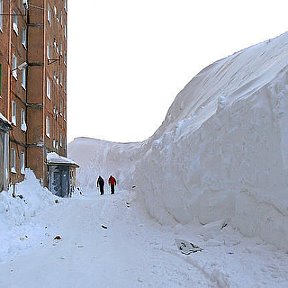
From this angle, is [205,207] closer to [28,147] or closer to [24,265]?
[24,265]

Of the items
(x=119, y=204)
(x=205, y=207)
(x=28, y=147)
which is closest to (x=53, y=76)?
(x=28, y=147)

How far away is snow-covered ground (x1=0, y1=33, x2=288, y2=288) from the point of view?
7.27 meters

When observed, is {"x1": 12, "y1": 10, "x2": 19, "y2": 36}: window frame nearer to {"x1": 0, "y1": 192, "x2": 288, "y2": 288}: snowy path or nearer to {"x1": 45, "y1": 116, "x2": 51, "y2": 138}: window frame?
{"x1": 45, "y1": 116, "x2": 51, "y2": 138}: window frame

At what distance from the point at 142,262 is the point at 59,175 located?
65.4 ft

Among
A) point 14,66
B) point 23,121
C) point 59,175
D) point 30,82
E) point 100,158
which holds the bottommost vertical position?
point 59,175

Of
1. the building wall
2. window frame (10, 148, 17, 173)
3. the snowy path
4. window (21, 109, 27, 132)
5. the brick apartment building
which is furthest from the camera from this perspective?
window (21, 109, 27, 132)

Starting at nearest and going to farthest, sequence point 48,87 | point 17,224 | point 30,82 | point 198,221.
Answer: point 198,221 < point 17,224 < point 30,82 < point 48,87

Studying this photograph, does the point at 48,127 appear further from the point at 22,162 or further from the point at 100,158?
the point at 100,158

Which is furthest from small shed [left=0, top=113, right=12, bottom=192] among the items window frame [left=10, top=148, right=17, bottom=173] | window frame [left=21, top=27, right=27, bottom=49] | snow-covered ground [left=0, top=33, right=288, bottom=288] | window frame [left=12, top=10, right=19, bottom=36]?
window frame [left=21, top=27, right=27, bottom=49]

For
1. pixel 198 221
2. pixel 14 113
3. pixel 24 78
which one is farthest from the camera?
pixel 24 78

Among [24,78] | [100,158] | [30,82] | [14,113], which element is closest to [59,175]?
[30,82]

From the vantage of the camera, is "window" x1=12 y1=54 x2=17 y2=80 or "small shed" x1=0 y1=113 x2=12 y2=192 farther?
"window" x1=12 y1=54 x2=17 y2=80

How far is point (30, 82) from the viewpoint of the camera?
25078 millimetres

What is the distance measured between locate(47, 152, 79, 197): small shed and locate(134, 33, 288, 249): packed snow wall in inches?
478
